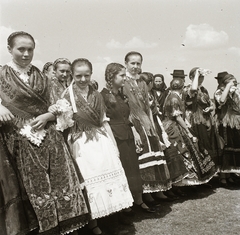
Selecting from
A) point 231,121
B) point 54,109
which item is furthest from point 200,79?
point 54,109

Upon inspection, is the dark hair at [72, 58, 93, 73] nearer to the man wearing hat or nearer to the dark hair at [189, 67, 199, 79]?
the dark hair at [189, 67, 199, 79]

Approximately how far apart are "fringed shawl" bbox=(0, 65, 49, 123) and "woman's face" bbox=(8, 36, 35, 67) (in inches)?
5.0

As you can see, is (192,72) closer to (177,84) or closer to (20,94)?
(177,84)

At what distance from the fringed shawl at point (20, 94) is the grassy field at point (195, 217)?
5.59 ft

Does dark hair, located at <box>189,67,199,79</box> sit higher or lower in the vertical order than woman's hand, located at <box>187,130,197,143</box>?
higher

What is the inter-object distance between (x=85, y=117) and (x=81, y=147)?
0.37 meters

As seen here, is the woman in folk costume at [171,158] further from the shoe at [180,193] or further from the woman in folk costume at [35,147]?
the woman in folk costume at [35,147]

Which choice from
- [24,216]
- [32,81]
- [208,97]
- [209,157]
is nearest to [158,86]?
[208,97]

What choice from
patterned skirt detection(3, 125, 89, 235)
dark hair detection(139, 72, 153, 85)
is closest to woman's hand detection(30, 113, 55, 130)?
patterned skirt detection(3, 125, 89, 235)

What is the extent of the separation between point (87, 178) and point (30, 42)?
5.25ft

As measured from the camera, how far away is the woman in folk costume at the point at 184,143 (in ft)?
18.1

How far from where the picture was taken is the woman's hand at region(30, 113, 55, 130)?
10.5 feet

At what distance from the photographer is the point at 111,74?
14.6ft

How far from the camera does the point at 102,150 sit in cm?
375
